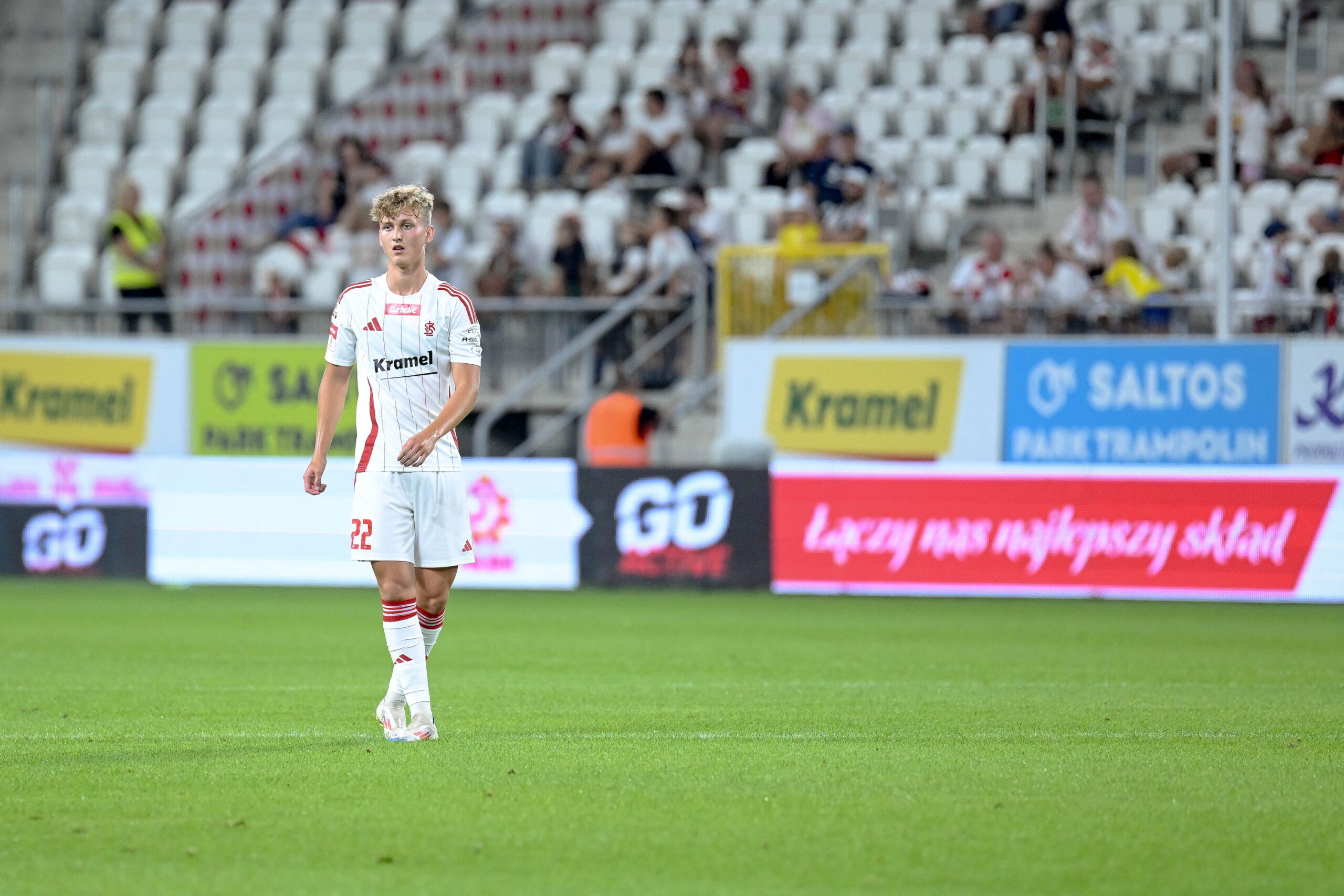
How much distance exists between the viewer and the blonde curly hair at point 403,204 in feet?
26.9

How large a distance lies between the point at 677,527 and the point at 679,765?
35.6 ft

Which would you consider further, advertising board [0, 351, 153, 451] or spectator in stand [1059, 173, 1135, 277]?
advertising board [0, 351, 153, 451]

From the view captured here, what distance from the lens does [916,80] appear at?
24.6 m

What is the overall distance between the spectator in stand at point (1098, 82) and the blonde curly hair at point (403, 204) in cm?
1609

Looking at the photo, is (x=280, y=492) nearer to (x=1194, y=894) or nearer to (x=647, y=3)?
(x=647, y=3)

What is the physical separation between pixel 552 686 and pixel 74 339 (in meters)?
13.8

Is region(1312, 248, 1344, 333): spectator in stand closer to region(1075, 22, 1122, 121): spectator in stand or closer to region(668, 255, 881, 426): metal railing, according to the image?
region(668, 255, 881, 426): metal railing

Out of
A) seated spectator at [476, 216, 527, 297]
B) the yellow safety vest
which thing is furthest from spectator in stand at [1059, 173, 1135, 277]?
the yellow safety vest

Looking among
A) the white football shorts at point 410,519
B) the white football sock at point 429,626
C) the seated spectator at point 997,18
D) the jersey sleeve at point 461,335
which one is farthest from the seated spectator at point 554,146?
the white football shorts at point 410,519

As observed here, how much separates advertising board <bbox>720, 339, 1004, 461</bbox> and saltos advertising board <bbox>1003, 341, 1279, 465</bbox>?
313 mm

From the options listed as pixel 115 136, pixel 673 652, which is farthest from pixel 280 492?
pixel 115 136

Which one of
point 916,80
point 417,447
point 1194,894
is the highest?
point 916,80

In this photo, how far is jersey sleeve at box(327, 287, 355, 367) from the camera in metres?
8.41

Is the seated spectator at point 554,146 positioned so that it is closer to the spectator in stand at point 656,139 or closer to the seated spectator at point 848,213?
the spectator in stand at point 656,139
